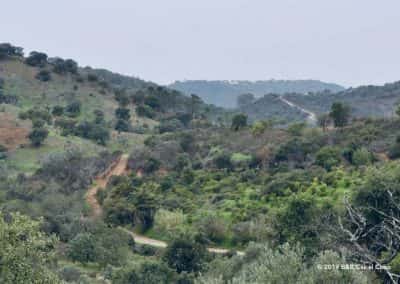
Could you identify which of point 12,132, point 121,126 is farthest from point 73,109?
point 12,132

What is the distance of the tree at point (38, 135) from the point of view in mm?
51312

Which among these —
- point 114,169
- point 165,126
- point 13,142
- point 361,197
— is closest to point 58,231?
point 114,169

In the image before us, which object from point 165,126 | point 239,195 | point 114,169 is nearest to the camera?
point 239,195

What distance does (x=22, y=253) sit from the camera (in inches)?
460

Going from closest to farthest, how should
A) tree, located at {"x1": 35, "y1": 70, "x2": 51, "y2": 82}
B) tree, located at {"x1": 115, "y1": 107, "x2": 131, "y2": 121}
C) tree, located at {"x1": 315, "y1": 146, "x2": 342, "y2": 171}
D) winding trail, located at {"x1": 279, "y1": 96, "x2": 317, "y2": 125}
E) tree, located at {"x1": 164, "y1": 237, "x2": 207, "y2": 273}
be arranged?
1. tree, located at {"x1": 164, "y1": 237, "x2": 207, "y2": 273}
2. tree, located at {"x1": 315, "y1": 146, "x2": 342, "y2": 171}
3. tree, located at {"x1": 115, "y1": 107, "x2": 131, "y2": 121}
4. tree, located at {"x1": 35, "y1": 70, "x2": 51, "y2": 82}
5. winding trail, located at {"x1": 279, "y1": 96, "x2": 317, "y2": 125}

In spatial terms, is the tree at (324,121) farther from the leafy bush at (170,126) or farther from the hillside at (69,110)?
the hillside at (69,110)

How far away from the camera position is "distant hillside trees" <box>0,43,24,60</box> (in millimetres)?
77963

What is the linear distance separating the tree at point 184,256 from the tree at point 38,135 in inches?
1087

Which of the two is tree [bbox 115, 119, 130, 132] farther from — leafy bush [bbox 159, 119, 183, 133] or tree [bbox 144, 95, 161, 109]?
tree [bbox 144, 95, 161, 109]

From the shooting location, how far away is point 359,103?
283 feet

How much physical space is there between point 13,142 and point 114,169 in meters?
11.1

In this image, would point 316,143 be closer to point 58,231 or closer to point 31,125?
point 58,231

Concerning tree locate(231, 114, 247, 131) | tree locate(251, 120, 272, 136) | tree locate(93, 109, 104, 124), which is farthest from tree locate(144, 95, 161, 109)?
tree locate(251, 120, 272, 136)

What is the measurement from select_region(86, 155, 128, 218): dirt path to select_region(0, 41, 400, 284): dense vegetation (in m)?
0.32
